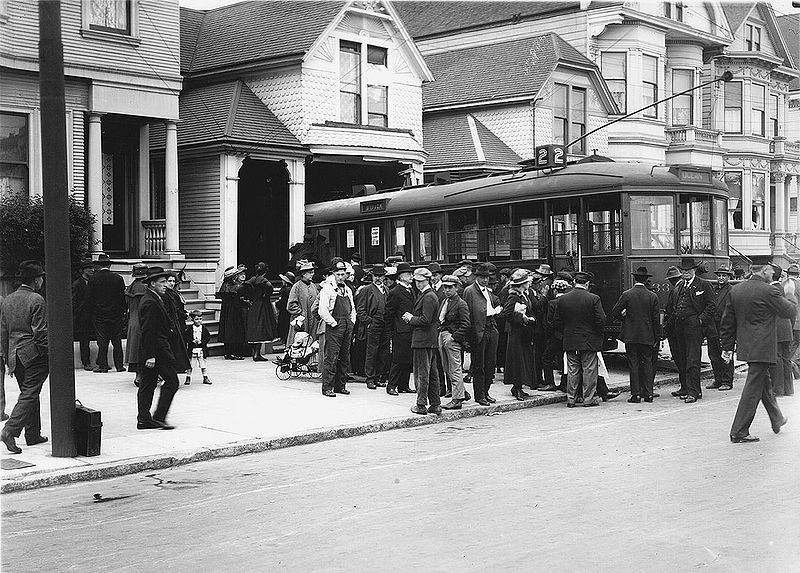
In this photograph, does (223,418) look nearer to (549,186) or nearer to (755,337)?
(755,337)

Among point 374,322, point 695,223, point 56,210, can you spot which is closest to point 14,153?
point 374,322

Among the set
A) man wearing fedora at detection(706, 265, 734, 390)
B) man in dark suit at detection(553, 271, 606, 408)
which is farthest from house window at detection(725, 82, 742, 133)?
man in dark suit at detection(553, 271, 606, 408)

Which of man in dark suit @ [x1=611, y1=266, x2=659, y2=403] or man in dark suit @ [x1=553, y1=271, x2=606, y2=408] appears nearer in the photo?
man in dark suit @ [x1=553, y1=271, x2=606, y2=408]

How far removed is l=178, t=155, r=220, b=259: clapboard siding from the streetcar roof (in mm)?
3815

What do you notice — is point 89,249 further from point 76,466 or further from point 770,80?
point 770,80

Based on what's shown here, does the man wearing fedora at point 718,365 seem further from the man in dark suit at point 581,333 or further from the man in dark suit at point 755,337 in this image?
the man in dark suit at point 755,337

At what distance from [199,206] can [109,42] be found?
4829 millimetres

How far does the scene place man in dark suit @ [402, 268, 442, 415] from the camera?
41.5ft

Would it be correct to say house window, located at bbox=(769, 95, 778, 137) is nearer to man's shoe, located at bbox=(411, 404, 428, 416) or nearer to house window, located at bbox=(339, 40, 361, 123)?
house window, located at bbox=(339, 40, 361, 123)

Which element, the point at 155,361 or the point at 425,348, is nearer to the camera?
the point at 155,361

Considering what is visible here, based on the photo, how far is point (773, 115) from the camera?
3934cm

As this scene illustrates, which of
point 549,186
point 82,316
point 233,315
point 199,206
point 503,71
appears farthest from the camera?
point 503,71

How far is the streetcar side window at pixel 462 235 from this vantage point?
64.1ft

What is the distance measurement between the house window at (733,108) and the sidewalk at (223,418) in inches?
923
